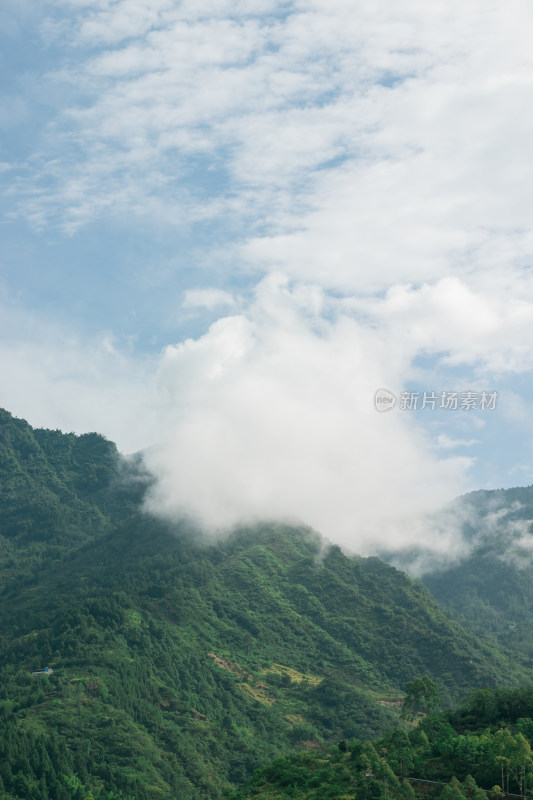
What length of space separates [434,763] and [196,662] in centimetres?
8333

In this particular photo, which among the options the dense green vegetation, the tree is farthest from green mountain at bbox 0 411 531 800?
the dense green vegetation

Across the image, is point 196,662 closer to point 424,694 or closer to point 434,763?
point 424,694

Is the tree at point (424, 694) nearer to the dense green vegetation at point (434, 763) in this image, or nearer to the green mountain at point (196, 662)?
the dense green vegetation at point (434, 763)

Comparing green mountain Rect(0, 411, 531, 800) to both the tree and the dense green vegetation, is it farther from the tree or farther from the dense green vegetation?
the dense green vegetation

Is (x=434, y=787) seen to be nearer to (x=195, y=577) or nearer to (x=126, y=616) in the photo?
(x=126, y=616)

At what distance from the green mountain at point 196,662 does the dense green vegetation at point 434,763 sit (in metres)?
33.7

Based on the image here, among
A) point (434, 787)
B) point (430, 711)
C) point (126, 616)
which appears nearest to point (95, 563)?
point (126, 616)

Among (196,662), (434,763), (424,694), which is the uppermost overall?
(196,662)

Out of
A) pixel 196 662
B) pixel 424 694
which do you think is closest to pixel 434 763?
pixel 424 694

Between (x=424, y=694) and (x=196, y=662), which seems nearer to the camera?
(x=424, y=694)

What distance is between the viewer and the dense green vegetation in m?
51.8

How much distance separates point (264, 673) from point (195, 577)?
33932 millimetres

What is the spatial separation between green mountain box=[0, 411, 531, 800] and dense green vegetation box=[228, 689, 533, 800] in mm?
33735

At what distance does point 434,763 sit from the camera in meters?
59.6
